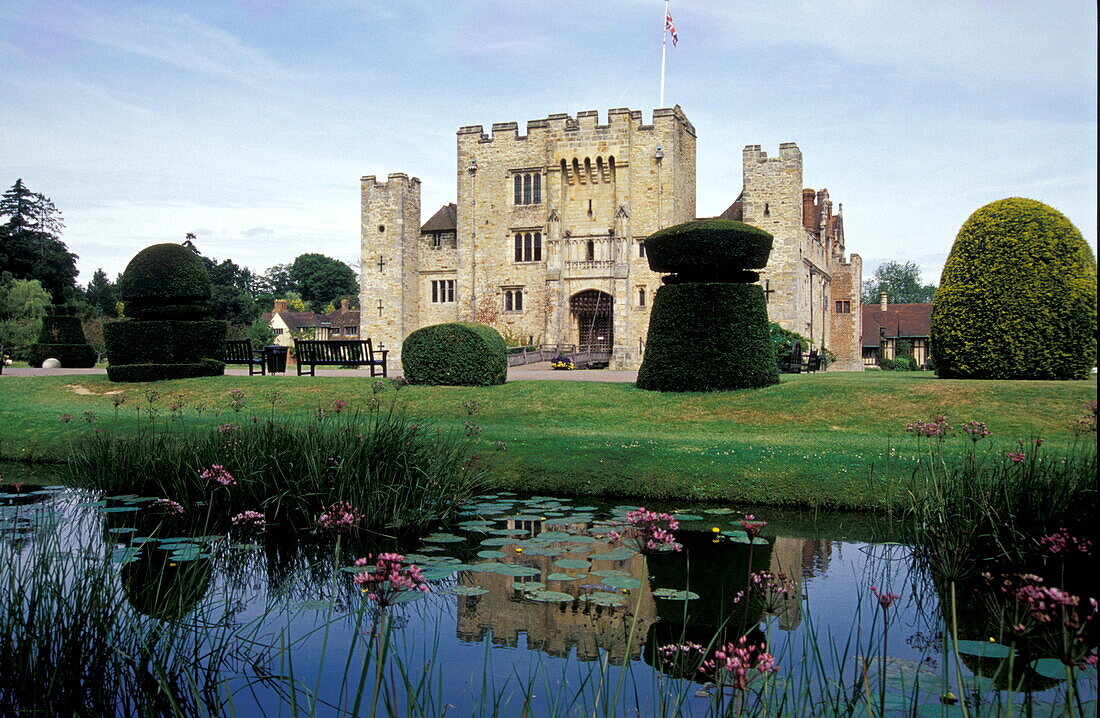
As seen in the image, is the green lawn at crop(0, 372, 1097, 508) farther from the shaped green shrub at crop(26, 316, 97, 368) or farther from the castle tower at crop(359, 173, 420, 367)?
the castle tower at crop(359, 173, 420, 367)

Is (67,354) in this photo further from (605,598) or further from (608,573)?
(605,598)

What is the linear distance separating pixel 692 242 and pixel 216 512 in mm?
10364

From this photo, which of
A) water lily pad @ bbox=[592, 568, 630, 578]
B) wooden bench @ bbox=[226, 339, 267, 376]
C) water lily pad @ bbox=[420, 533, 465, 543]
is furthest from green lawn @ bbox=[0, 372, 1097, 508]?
water lily pad @ bbox=[592, 568, 630, 578]

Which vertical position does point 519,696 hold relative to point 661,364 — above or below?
below

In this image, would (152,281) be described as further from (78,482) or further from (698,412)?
(698,412)

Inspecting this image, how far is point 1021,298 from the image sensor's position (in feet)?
43.1

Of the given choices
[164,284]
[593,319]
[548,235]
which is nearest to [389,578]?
[164,284]

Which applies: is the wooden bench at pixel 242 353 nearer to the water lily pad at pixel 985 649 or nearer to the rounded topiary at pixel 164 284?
the rounded topiary at pixel 164 284

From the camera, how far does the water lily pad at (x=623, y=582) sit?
4.80 m

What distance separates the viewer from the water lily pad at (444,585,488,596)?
4.83 meters

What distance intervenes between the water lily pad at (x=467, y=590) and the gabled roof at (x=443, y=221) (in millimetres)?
39476

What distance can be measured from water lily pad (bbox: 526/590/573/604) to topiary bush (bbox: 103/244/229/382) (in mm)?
15696

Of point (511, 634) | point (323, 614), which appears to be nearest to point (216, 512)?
point (323, 614)

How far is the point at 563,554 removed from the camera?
5676 mm
